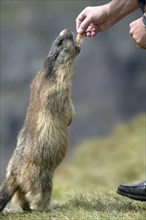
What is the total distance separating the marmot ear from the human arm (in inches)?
19.0

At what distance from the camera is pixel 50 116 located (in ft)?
22.4

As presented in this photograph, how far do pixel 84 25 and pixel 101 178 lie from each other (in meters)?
6.35

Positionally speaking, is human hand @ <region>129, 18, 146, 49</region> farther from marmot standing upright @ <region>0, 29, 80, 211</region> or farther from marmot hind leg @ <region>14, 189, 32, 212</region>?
marmot hind leg @ <region>14, 189, 32, 212</region>

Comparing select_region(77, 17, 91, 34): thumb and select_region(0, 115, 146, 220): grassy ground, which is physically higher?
select_region(77, 17, 91, 34): thumb

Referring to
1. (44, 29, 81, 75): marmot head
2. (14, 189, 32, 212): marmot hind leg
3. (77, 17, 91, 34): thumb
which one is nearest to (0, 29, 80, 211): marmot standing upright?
(14, 189, 32, 212): marmot hind leg

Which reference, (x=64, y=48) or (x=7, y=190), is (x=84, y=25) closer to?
(x=64, y=48)

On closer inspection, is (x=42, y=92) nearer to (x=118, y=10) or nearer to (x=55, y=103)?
(x=55, y=103)

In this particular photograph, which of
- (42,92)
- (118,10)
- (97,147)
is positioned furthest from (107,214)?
(97,147)

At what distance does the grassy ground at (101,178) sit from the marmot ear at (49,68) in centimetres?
132

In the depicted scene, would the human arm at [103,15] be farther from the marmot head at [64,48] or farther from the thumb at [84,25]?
the marmot head at [64,48]

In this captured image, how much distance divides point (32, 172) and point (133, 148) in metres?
7.63

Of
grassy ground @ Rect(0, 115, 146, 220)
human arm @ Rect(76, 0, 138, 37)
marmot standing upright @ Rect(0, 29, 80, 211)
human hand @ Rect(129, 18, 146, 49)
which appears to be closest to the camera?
human hand @ Rect(129, 18, 146, 49)

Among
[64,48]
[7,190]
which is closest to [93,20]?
[64,48]

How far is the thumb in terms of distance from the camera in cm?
680
